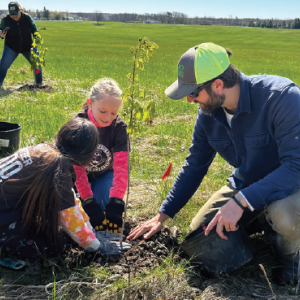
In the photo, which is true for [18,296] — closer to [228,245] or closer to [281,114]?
[228,245]

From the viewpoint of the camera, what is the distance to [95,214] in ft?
9.10

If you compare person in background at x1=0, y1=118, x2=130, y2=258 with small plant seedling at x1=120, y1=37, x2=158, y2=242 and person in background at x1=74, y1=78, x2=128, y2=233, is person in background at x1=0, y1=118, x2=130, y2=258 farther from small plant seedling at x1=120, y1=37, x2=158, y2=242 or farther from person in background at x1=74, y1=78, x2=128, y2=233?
person in background at x1=74, y1=78, x2=128, y2=233

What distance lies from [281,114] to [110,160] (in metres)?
1.63

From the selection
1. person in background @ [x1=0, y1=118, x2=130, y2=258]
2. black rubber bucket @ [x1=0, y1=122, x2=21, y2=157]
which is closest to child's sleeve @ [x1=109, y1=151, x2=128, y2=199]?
person in background @ [x1=0, y1=118, x2=130, y2=258]

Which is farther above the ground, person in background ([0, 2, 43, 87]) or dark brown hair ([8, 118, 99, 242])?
person in background ([0, 2, 43, 87])

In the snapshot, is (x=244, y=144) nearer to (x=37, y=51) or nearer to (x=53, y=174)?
(x=53, y=174)

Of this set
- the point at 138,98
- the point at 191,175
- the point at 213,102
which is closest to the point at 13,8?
the point at 138,98

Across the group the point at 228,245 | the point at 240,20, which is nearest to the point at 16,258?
the point at 228,245

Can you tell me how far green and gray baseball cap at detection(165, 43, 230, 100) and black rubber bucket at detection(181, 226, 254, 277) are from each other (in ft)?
3.18

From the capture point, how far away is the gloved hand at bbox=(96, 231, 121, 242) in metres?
2.62

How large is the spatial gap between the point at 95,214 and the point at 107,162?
0.55 metres

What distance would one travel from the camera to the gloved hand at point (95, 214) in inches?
108

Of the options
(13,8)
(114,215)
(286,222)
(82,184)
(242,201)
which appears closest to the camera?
(242,201)

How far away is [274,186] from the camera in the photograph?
202cm
